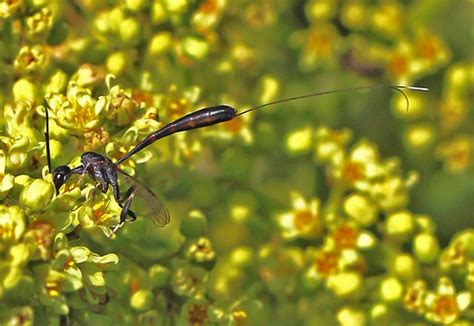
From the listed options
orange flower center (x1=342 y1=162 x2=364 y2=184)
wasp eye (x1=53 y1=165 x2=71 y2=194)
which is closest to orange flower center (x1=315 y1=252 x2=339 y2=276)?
orange flower center (x1=342 y1=162 x2=364 y2=184)

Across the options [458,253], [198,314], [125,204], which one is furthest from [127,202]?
[458,253]

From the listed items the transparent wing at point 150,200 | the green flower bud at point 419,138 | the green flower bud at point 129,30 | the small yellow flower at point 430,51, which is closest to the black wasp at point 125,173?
the transparent wing at point 150,200

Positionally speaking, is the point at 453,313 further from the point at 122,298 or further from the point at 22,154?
the point at 22,154

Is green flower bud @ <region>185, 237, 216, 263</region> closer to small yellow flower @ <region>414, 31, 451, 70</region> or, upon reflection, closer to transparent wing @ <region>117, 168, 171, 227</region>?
transparent wing @ <region>117, 168, 171, 227</region>

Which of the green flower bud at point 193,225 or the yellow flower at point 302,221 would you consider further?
the yellow flower at point 302,221

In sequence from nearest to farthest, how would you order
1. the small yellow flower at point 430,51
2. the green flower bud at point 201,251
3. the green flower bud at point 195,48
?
the green flower bud at point 201,251 < the green flower bud at point 195,48 < the small yellow flower at point 430,51

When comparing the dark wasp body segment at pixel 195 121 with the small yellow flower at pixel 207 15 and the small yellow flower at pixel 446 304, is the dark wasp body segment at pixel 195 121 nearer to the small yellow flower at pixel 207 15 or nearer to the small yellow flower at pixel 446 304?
the small yellow flower at pixel 207 15

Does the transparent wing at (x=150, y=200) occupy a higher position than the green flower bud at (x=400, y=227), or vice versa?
the green flower bud at (x=400, y=227)
